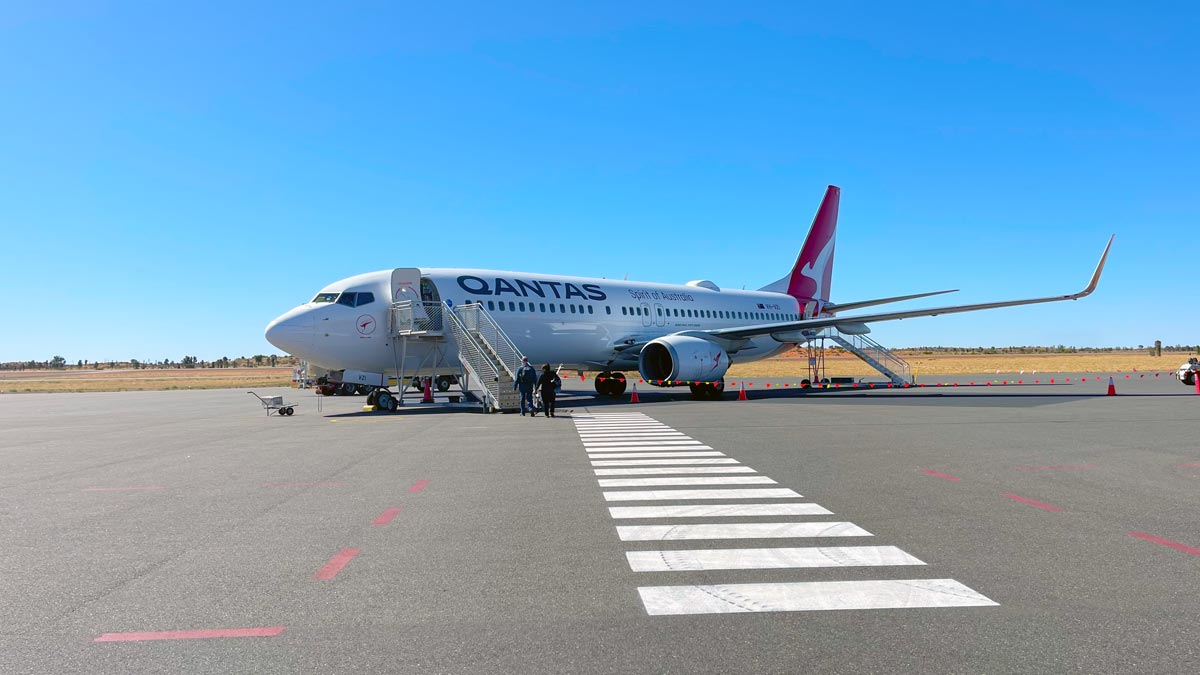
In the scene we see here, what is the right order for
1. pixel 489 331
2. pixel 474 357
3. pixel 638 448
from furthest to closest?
1. pixel 489 331
2. pixel 474 357
3. pixel 638 448

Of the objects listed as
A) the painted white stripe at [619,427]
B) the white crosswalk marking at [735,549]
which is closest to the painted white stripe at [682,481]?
the white crosswalk marking at [735,549]

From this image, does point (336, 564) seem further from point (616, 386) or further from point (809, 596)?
point (616, 386)

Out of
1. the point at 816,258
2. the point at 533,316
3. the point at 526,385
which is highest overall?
the point at 816,258

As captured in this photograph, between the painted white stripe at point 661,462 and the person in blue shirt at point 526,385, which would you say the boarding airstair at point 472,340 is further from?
the painted white stripe at point 661,462

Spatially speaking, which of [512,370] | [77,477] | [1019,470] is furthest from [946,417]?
[77,477]

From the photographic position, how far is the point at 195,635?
4242 mm

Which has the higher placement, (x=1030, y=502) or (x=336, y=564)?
(x=1030, y=502)

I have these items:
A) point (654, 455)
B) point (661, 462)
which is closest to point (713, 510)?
point (661, 462)

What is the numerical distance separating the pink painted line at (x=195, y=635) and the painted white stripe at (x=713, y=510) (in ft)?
11.8

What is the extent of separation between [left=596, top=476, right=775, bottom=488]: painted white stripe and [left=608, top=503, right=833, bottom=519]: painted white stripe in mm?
1337

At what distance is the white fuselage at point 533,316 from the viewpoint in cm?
2245

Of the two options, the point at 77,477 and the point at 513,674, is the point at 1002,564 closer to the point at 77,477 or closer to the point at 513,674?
the point at 513,674

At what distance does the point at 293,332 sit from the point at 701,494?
16321 mm

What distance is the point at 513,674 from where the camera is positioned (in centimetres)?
368
